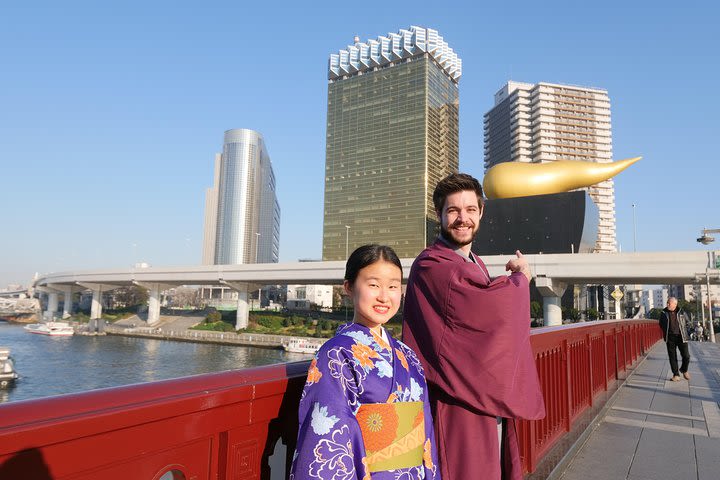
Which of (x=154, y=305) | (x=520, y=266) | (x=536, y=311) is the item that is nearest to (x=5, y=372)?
(x=520, y=266)

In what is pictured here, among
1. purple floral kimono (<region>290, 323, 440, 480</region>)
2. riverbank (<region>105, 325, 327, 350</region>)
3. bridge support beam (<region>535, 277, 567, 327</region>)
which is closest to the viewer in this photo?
purple floral kimono (<region>290, 323, 440, 480</region>)

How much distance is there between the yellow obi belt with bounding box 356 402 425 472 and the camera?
1.46 m

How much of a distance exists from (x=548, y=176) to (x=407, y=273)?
13.9 m

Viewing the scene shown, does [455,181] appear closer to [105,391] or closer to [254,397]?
[254,397]

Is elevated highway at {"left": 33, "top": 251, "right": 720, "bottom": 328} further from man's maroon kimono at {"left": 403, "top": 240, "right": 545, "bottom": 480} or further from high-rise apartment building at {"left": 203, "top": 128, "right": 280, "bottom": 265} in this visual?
high-rise apartment building at {"left": 203, "top": 128, "right": 280, "bottom": 265}

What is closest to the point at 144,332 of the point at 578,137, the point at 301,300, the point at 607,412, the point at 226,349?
the point at 226,349

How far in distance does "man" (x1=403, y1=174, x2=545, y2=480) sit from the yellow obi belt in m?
0.31

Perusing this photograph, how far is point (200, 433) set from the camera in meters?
1.26

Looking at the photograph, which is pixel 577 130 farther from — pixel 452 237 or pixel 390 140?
pixel 452 237

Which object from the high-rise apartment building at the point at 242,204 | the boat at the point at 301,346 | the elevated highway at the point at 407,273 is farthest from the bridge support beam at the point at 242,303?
the high-rise apartment building at the point at 242,204

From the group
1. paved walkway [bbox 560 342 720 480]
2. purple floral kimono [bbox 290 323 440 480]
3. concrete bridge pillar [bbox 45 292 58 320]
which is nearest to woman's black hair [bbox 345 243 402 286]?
purple floral kimono [bbox 290 323 440 480]

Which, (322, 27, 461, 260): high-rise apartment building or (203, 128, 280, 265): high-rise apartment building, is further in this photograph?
(203, 128, 280, 265): high-rise apartment building

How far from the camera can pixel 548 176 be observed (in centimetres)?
3666

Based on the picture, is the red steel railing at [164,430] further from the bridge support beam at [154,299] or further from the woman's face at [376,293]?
the bridge support beam at [154,299]
